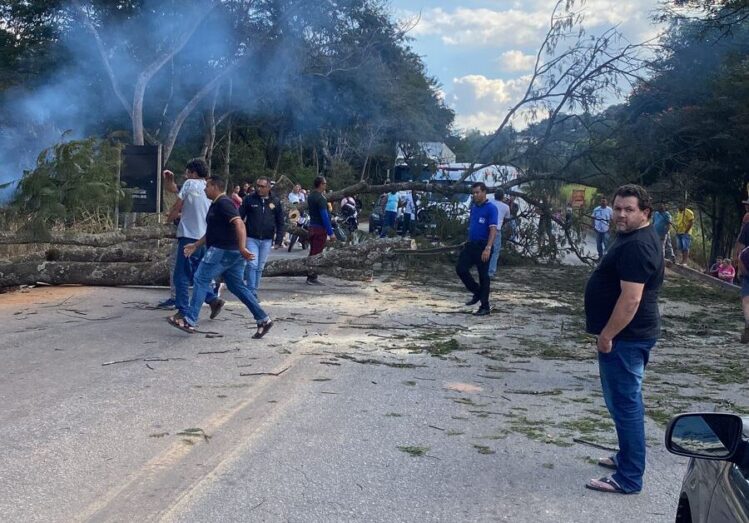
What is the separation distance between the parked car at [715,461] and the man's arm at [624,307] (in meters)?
1.59

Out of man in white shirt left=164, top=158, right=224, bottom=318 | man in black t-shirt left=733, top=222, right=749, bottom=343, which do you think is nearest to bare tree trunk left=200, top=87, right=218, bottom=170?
man in white shirt left=164, top=158, right=224, bottom=318

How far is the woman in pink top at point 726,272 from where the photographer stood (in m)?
15.9

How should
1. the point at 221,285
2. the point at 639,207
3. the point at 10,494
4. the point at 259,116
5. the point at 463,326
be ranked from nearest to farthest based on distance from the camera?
the point at 10,494 < the point at 639,207 < the point at 463,326 < the point at 221,285 < the point at 259,116

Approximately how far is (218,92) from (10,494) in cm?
2400

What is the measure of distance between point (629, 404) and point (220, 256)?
194 inches

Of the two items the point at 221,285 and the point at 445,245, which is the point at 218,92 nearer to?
the point at 445,245

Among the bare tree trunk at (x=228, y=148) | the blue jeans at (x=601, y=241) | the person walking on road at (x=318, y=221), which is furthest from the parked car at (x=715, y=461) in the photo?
the bare tree trunk at (x=228, y=148)

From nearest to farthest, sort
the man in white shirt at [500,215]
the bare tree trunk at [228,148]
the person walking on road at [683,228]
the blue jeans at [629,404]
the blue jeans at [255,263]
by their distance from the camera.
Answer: the blue jeans at [629,404] < the blue jeans at [255,263] < the man in white shirt at [500,215] < the person walking on road at [683,228] < the bare tree trunk at [228,148]

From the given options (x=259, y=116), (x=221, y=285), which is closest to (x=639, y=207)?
(x=221, y=285)

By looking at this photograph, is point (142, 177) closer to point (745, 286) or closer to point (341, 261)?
point (341, 261)

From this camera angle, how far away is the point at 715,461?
254 cm

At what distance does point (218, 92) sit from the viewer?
27.0 metres

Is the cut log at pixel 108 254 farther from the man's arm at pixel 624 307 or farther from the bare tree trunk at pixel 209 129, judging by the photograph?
the bare tree trunk at pixel 209 129

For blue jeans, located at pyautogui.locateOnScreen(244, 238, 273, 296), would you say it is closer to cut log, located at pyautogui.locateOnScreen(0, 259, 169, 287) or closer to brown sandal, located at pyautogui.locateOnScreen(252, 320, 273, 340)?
brown sandal, located at pyautogui.locateOnScreen(252, 320, 273, 340)
